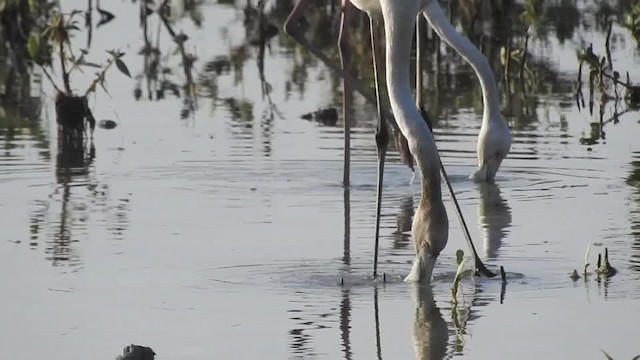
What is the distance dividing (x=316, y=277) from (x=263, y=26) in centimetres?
795

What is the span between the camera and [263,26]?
575 inches

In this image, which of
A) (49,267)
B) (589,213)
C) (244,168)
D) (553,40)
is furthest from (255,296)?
(553,40)

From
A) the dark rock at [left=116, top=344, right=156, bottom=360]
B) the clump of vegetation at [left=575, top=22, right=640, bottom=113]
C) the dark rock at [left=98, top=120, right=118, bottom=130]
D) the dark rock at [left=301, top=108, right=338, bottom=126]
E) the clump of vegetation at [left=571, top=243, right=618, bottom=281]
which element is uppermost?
the clump of vegetation at [left=575, top=22, right=640, bottom=113]

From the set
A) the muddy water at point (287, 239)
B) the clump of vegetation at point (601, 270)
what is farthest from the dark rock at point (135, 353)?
the clump of vegetation at point (601, 270)

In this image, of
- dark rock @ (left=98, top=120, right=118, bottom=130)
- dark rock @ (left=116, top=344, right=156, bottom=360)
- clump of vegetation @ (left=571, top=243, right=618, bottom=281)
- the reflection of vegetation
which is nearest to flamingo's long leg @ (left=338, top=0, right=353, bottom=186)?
the reflection of vegetation

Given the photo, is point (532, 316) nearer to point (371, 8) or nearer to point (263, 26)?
point (371, 8)

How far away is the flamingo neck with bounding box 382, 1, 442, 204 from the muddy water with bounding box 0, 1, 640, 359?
1.45 feet

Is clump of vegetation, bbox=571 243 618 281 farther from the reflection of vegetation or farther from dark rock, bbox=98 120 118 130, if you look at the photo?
dark rock, bbox=98 120 118 130

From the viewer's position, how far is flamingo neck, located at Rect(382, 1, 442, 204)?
6.51 meters

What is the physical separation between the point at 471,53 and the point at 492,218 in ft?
4.90

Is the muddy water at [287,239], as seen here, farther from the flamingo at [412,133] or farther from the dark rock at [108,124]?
the flamingo at [412,133]

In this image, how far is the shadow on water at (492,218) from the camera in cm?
766

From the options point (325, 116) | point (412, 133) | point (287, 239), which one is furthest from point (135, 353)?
point (325, 116)

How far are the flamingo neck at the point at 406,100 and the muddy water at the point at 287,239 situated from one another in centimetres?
44
